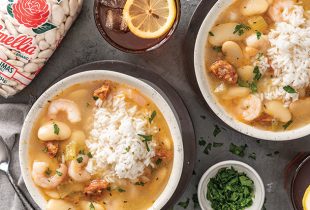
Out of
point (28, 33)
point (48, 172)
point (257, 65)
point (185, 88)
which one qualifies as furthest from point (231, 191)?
point (28, 33)

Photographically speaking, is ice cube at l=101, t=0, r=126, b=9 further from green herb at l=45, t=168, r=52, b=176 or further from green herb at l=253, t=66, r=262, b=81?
green herb at l=45, t=168, r=52, b=176

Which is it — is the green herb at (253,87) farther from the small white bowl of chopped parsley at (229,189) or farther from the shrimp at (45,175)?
the shrimp at (45,175)

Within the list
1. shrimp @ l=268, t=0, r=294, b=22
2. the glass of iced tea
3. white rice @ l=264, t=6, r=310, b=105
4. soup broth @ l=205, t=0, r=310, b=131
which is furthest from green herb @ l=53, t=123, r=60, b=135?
shrimp @ l=268, t=0, r=294, b=22

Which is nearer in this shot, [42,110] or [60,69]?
[42,110]

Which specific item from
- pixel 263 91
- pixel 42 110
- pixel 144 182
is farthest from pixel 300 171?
pixel 42 110

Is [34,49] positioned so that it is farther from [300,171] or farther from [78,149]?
[300,171]

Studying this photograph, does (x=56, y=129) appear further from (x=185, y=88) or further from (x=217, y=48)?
(x=217, y=48)
